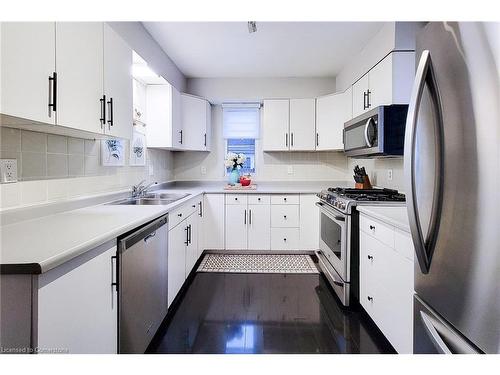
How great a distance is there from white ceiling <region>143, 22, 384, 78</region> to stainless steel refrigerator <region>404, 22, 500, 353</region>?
1969 millimetres

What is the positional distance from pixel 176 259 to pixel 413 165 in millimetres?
1945

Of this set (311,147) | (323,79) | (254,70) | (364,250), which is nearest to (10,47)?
(364,250)

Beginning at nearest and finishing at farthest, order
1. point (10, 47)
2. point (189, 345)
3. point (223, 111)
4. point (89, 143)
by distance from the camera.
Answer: point (10, 47) < point (189, 345) < point (89, 143) < point (223, 111)

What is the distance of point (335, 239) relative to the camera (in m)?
2.72

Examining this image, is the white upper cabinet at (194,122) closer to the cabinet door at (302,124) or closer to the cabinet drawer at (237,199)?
the cabinet drawer at (237,199)

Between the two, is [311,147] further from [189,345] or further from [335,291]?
[189,345]

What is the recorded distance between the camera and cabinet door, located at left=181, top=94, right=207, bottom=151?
12.8ft

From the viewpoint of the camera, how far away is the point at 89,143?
2143 mm

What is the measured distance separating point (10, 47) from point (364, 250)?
2271 millimetres

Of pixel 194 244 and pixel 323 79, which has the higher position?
pixel 323 79

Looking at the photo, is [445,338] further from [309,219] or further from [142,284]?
[309,219]

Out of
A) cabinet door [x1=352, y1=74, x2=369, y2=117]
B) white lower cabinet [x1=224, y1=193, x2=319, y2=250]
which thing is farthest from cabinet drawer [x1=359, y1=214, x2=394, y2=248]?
white lower cabinet [x1=224, y1=193, x2=319, y2=250]

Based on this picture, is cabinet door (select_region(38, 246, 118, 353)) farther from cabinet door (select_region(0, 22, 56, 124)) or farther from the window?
the window

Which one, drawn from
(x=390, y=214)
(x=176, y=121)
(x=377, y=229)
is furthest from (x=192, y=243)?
(x=390, y=214)
